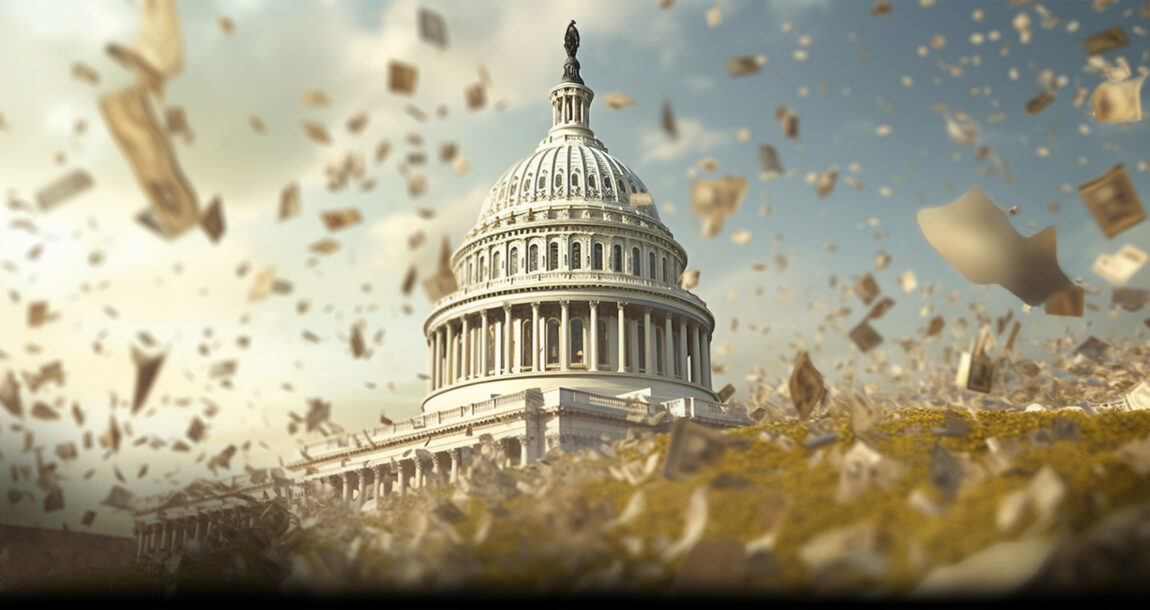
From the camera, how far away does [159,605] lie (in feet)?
31.5

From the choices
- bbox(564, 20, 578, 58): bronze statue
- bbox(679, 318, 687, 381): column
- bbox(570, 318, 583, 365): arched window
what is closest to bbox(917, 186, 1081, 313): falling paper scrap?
bbox(570, 318, 583, 365): arched window

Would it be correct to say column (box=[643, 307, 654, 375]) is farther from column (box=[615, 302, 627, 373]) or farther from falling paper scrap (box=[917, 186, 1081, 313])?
falling paper scrap (box=[917, 186, 1081, 313])

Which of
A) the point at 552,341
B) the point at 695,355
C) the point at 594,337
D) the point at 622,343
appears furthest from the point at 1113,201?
the point at 695,355

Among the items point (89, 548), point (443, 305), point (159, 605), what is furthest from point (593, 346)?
point (159, 605)

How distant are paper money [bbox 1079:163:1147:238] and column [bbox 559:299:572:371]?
5871 cm

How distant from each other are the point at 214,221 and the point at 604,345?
2430 inches

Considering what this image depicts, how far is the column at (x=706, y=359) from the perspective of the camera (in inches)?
3010

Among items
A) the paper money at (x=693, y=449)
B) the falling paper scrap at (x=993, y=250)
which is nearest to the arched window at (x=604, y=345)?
the falling paper scrap at (x=993, y=250)

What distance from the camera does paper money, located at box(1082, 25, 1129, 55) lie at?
10148 millimetres

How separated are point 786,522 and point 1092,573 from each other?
103 inches

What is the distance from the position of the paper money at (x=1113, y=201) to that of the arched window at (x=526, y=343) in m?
61.1

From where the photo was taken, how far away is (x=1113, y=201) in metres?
9.59

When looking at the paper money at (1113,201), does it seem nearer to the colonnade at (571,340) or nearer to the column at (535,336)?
the colonnade at (571,340)

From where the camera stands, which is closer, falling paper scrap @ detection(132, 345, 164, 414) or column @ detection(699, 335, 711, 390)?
falling paper scrap @ detection(132, 345, 164, 414)
